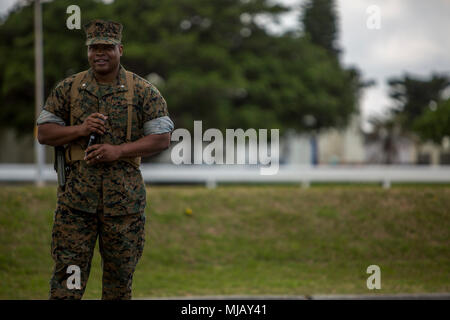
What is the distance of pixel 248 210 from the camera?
36.4 ft

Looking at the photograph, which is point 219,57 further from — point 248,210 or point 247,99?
point 248,210

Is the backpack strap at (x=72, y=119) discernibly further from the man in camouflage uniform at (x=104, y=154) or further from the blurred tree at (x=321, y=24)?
the blurred tree at (x=321, y=24)

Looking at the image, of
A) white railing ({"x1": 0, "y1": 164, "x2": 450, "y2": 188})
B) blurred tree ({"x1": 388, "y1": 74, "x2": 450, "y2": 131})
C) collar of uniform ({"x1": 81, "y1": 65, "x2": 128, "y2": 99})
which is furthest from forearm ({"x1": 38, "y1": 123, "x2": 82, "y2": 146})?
blurred tree ({"x1": 388, "y1": 74, "x2": 450, "y2": 131})

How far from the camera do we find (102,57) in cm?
358

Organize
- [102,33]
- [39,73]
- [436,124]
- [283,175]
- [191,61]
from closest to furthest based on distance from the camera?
1. [102,33]
2. [436,124]
3. [283,175]
4. [39,73]
5. [191,61]

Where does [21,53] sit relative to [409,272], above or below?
above

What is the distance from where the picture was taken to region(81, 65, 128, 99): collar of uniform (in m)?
3.63

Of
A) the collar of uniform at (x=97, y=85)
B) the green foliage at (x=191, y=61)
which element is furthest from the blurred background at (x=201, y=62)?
the collar of uniform at (x=97, y=85)

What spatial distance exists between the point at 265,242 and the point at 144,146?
264 inches

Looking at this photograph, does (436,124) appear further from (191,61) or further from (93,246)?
(93,246)

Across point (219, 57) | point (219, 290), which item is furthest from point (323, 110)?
point (219, 290)

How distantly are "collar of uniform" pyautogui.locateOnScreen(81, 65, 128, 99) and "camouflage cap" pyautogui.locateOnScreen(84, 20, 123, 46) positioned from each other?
23 centimetres

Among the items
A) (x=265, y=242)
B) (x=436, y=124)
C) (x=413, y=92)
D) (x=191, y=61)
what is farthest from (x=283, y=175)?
(x=413, y=92)
